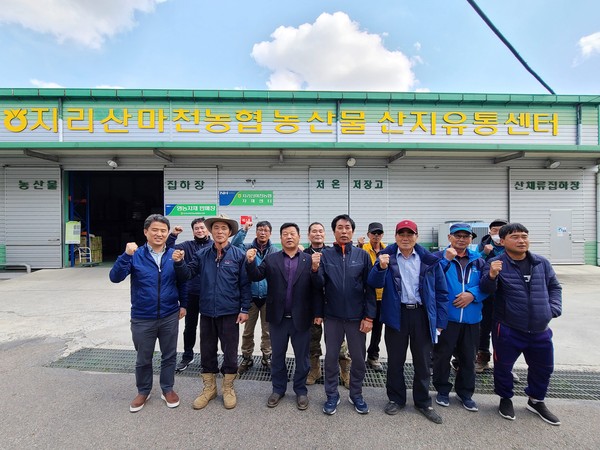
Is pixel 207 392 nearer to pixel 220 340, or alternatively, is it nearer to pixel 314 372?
pixel 220 340

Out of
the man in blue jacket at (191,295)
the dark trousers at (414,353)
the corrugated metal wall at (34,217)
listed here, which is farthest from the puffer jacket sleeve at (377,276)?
the corrugated metal wall at (34,217)

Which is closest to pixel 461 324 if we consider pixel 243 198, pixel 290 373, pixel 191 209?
pixel 290 373

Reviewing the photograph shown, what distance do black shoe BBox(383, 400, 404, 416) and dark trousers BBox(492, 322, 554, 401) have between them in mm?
935

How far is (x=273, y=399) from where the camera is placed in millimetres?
2836

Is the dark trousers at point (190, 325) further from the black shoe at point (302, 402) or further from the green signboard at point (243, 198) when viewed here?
the green signboard at point (243, 198)

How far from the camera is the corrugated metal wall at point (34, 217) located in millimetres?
10008

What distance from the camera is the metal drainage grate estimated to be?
3.13 m

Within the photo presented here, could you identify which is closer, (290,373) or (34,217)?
(290,373)

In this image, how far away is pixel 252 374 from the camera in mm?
3473

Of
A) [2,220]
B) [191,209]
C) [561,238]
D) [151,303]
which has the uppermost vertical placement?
[191,209]

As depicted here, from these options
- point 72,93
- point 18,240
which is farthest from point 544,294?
point 18,240

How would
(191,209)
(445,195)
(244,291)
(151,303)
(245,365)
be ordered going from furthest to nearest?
1. (445,195)
2. (191,209)
3. (245,365)
4. (244,291)
5. (151,303)

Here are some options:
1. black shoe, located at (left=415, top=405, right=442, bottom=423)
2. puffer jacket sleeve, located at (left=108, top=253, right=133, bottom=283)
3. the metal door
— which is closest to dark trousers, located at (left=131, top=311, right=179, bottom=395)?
puffer jacket sleeve, located at (left=108, top=253, right=133, bottom=283)

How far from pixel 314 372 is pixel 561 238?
11513 mm
